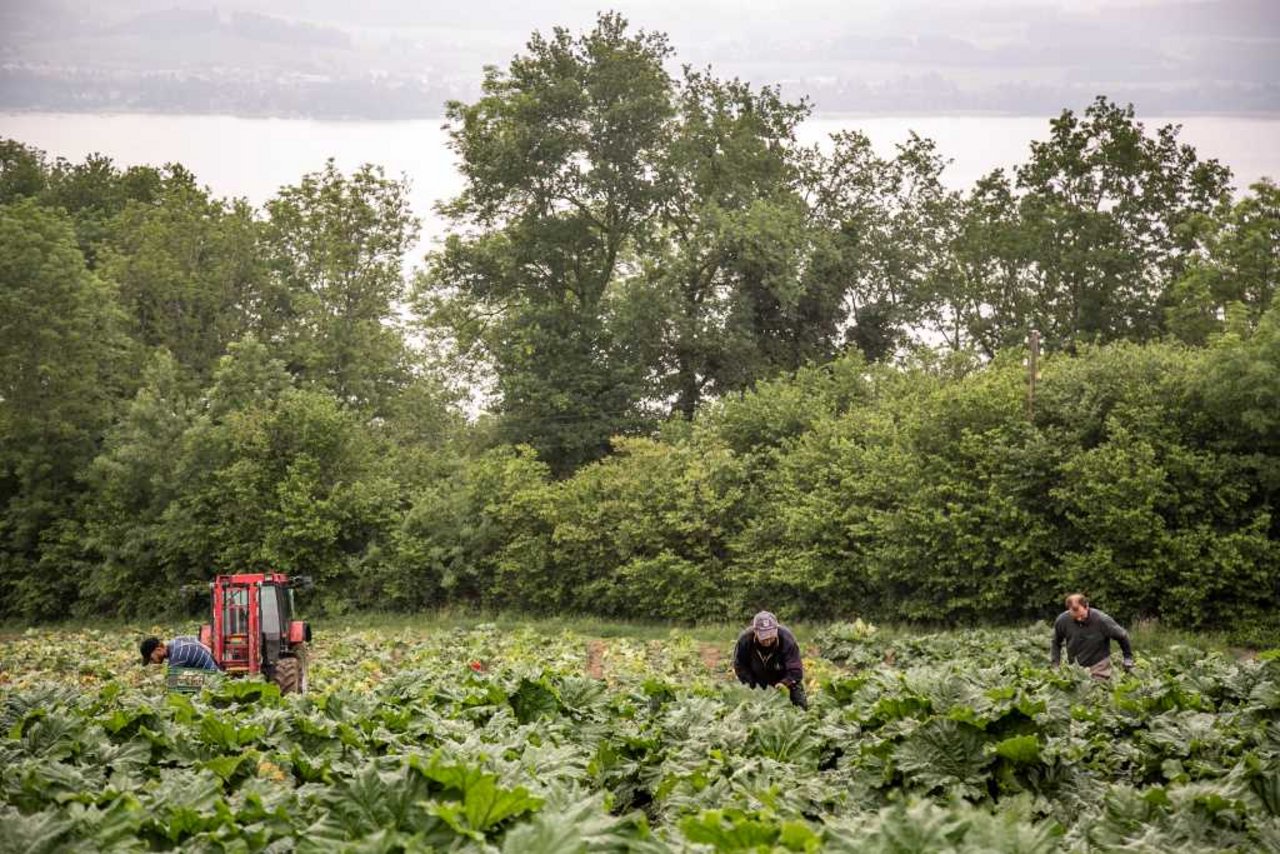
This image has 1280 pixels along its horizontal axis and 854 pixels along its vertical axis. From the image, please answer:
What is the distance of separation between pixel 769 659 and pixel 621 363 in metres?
→ 34.5

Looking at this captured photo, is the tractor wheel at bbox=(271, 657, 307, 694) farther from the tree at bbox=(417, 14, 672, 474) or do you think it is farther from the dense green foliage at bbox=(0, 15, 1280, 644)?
→ the tree at bbox=(417, 14, 672, 474)

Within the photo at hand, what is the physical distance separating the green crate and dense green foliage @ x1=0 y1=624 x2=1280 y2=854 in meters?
3.30

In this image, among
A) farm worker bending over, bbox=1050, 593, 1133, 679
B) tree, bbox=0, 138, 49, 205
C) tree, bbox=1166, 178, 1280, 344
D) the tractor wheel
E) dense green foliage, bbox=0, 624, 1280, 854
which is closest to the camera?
dense green foliage, bbox=0, 624, 1280, 854

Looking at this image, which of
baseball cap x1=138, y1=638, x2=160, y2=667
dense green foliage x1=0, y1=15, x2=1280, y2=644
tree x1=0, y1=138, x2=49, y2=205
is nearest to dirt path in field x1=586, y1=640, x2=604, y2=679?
dense green foliage x1=0, y1=15, x2=1280, y2=644

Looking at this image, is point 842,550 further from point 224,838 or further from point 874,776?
point 224,838

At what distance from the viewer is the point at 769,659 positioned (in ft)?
40.5

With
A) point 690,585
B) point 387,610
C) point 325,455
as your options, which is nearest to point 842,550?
point 690,585

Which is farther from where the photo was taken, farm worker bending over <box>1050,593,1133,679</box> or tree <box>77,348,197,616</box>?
tree <box>77,348,197,616</box>

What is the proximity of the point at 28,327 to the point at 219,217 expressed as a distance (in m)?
11.1

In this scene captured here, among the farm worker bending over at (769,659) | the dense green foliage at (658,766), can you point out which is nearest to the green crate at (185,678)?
the dense green foliage at (658,766)

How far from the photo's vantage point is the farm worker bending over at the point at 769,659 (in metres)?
12.1

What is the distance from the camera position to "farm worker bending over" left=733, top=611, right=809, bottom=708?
39.8ft

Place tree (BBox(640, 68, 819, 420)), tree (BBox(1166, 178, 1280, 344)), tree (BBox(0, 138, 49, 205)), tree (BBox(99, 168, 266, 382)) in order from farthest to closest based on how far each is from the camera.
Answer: tree (BBox(0, 138, 49, 205)) → tree (BBox(99, 168, 266, 382)) → tree (BBox(640, 68, 819, 420)) → tree (BBox(1166, 178, 1280, 344))

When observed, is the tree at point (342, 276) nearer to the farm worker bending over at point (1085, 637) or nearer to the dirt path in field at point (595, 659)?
the dirt path in field at point (595, 659)
